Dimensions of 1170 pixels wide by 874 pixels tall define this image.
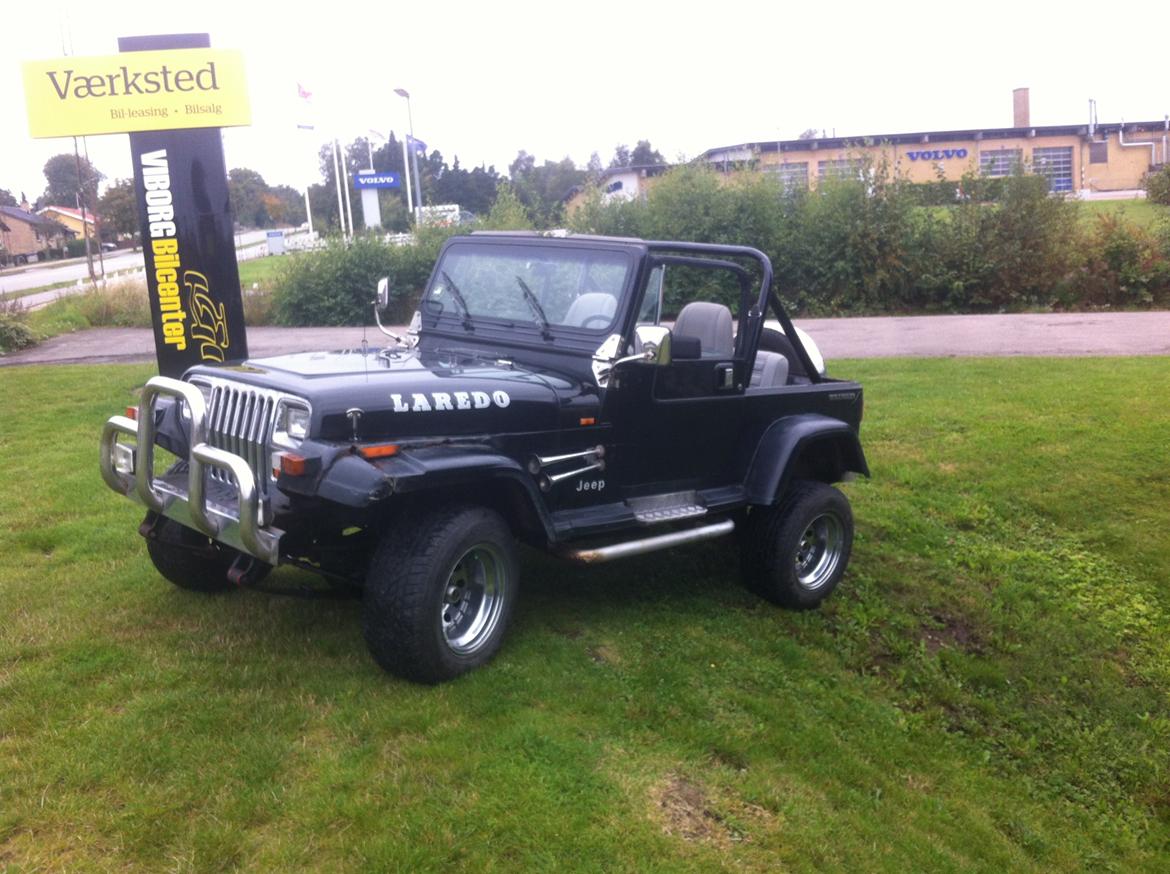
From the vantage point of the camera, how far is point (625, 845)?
12.8ft

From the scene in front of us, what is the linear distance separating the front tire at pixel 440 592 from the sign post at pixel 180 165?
6254mm

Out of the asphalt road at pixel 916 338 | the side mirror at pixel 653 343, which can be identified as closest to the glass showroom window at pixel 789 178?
the asphalt road at pixel 916 338

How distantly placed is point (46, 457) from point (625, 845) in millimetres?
6865

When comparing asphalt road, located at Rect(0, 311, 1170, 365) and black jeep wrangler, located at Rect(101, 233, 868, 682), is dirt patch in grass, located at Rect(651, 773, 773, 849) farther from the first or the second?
asphalt road, located at Rect(0, 311, 1170, 365)

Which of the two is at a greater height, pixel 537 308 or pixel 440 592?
pixel 537 308

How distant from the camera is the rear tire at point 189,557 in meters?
5.17

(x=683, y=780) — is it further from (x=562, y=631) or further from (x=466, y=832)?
(x=562, y=631)

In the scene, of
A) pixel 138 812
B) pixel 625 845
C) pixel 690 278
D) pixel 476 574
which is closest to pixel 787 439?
pixel 476 574

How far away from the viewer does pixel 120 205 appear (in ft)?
135

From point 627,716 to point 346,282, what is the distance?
19451 millimetres

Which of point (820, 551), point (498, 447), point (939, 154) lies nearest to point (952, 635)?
point (820, 551)

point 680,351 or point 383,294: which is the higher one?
point 383,294

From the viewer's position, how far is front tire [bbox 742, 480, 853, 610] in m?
6.15

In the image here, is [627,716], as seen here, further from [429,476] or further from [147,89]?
[147,89]
